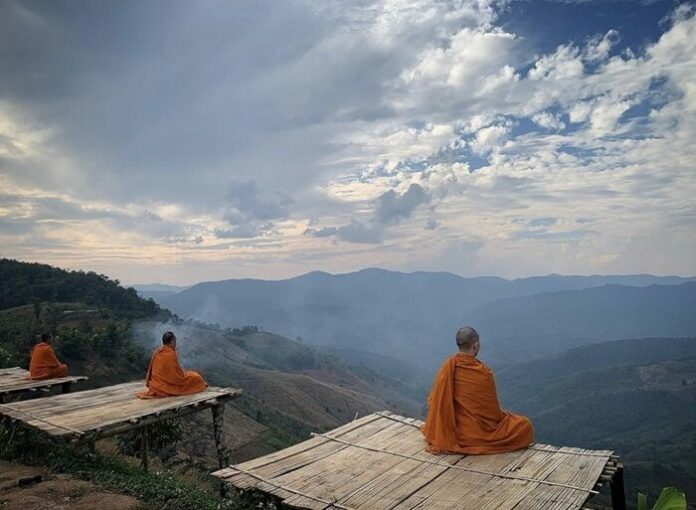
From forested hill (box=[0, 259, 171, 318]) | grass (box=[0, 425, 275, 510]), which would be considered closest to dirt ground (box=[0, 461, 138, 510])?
Answer: grass (box=[0, 425, 275, 510])

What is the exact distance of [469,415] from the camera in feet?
20.6

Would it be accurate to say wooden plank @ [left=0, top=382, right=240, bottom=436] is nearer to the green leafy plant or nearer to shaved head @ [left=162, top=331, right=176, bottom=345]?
shaved head @ [left=162, top=331, right=176, bottom=345]

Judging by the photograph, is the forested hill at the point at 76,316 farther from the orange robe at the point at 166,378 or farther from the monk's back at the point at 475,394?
the monk's back at the point at 475,394

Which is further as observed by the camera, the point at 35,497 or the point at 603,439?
the point at 603,439

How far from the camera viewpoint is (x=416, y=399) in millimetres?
116500

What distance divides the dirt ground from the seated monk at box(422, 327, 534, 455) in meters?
3.91

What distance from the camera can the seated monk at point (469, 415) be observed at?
6164 millimetres

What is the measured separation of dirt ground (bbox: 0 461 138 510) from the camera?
5859mm

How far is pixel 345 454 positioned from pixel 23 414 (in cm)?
570

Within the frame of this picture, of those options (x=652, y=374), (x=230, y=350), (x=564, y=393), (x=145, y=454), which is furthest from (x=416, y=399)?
(x=145, y=454)

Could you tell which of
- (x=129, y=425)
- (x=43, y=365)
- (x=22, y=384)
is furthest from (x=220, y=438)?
(x=43, y=365)

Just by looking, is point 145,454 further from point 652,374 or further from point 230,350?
point 652,374

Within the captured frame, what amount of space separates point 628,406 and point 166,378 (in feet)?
349

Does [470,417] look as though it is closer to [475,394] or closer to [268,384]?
[475,394]
